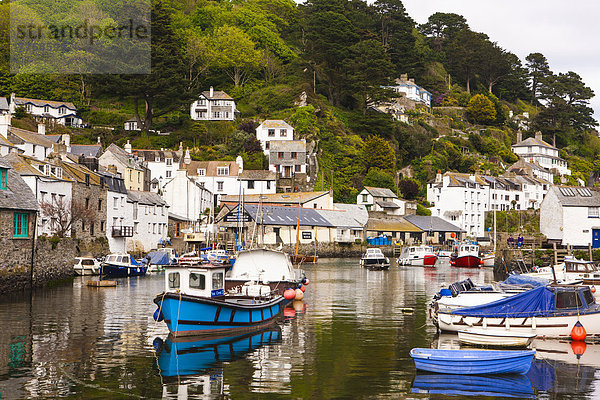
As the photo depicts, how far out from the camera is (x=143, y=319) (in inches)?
1272

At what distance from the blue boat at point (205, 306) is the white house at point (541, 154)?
12070 cm

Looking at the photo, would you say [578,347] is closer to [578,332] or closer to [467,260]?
[578,332]

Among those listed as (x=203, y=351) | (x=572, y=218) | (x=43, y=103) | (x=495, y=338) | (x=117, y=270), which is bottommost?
(x=203, y=351)

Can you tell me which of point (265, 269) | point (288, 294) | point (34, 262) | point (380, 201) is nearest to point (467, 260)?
point (380, 201)

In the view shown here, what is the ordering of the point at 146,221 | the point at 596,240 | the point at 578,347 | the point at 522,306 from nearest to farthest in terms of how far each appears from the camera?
the point at 578,347
the point at 522,306
the point at 596,240
the point at 146,221

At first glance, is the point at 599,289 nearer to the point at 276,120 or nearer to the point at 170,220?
the point at 170,220

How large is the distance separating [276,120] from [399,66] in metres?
51.0

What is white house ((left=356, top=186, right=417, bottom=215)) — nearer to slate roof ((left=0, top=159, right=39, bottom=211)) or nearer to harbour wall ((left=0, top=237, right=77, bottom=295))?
harbour wall ((left=0, top=237, right=77, bottom=295))

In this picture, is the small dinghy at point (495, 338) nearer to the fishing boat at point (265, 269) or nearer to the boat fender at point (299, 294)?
the fishing boat at point (265, 269)

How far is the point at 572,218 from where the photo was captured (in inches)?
2618

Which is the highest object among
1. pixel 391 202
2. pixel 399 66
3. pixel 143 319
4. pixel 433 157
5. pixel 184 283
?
pixel 399 66

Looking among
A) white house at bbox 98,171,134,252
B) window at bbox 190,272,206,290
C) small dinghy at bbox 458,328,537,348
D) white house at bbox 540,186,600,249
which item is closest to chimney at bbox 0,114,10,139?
white house at bbox 98,171,134,252

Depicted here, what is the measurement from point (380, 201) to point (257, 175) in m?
21.1

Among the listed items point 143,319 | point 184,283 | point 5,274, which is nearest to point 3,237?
point 5,274
